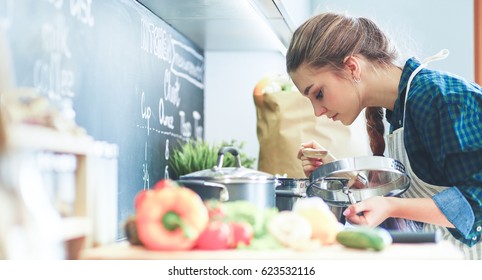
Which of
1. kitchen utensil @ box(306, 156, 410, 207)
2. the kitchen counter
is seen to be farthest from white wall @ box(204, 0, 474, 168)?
the kitchen counter

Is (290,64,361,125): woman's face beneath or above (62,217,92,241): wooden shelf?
above

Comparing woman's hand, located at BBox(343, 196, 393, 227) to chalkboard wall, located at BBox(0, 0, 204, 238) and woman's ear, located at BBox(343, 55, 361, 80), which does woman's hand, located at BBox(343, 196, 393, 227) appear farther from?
chalkboard wall, located at BBox(0, 0, 204, 238)

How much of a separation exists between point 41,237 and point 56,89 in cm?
31

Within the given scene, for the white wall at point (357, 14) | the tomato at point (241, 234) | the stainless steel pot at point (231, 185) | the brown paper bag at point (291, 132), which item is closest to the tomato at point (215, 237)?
the tomato at point (241, 234)

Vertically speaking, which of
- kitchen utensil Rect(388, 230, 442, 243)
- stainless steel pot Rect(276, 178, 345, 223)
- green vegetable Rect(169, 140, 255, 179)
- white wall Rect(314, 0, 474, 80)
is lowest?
kitchen utensil Rect(388, 230, 442, 243)

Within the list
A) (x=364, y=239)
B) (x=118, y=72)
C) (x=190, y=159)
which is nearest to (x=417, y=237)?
(x=364, y=239)

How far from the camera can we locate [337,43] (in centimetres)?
147

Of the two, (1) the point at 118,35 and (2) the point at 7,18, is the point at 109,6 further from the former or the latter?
(2) the point at 7,18

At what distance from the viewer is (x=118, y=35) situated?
58.7 inches

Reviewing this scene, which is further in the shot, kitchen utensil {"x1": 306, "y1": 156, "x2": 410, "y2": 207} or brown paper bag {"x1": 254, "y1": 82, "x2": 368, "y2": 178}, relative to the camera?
brown paper bag {"x1": 254, "y1": 82, "x2": 368, "y2": 178}

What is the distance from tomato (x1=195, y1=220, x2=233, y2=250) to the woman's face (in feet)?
2.15

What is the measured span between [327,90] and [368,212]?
0.35 meters

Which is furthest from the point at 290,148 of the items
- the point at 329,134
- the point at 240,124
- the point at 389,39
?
the point at 389,39

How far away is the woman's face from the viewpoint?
1.48 meters
